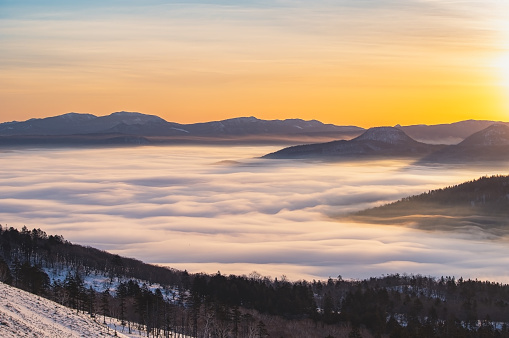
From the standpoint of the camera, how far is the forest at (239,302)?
97.5 metres

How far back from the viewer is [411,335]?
92750mm

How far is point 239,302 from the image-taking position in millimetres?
129750

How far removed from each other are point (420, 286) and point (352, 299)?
44878 mm

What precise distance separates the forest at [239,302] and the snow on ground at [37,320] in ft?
53.2

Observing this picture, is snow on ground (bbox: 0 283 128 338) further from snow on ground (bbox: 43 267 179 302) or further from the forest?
snow on ground (bbox: 43 267 179 302)

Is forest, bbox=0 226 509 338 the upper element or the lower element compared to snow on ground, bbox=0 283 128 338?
lower

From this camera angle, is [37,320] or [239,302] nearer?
[37,320]

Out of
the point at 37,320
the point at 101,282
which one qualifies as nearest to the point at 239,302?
the point at 101,282

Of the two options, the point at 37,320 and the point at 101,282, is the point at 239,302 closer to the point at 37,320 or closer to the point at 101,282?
the point at 101,282

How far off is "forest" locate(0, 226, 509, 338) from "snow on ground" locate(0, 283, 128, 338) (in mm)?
16208

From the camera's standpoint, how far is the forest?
97.5m

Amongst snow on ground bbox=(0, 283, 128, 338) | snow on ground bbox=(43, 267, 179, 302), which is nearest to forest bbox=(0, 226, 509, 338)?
snow on ground bbox=(43, 267, 179, 302)

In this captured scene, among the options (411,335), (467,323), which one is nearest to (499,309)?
(467,323)

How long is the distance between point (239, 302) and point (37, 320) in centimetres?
7974
